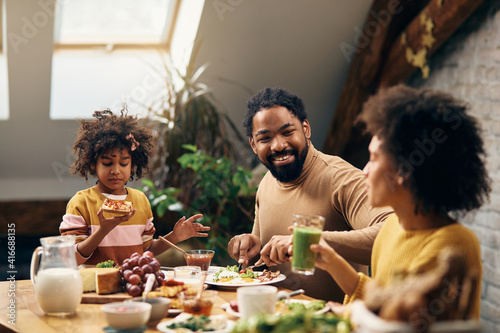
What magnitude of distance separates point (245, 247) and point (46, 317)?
34.0 inches

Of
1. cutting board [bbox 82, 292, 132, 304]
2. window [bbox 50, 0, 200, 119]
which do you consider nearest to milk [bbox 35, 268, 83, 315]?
cutting board [bbox 82, 292, 132, 304]

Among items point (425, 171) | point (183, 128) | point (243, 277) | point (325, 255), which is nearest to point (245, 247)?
point (243, 277)

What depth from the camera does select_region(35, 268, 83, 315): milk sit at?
180 centimetres

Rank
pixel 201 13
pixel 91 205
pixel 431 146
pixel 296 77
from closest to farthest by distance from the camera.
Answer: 1. pixel 431 146
2. pixel 91 205
3. pixel 201 13
4. pixel 296 77

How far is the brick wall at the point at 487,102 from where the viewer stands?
11.5ft

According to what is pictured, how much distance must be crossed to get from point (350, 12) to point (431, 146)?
9.56ft

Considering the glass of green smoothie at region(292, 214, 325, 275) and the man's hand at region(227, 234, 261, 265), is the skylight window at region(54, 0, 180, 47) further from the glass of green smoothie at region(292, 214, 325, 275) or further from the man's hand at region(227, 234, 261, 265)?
the glass of green smoothie at region(292, 214, 325, 275)

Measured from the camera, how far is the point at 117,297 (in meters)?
1.97

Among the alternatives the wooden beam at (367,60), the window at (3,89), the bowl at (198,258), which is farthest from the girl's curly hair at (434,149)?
the window at (3,89)

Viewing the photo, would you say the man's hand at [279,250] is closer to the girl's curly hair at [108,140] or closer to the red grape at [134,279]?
the red grape at [134,279]

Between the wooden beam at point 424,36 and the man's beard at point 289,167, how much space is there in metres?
1.64

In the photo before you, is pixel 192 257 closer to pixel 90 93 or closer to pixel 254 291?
pixel 254 291

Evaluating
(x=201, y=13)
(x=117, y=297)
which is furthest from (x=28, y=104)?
(x=117, y=297)

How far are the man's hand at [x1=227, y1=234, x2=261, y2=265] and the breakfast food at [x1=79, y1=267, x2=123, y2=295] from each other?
22.1 inches
